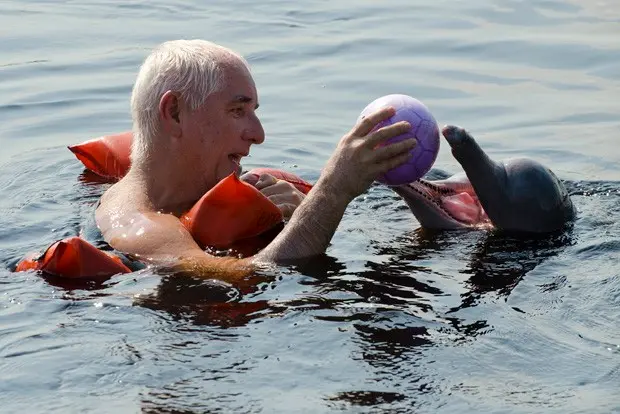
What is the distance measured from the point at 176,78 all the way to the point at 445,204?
1.81 metres

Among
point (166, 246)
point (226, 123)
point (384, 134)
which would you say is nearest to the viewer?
point (384, 134)

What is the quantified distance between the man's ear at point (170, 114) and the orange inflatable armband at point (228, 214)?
51cm

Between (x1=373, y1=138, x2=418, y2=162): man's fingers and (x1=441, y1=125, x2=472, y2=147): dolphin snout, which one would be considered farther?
(x1=441, y1=125, x2=472, y2=147): dolphin snout

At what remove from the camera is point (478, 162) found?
742 centimetres

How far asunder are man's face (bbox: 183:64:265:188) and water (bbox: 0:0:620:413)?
0.82 m

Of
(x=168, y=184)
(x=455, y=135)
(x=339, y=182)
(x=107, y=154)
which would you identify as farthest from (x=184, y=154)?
(x=107, y=154)

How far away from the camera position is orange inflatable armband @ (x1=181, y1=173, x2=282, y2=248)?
7.39m

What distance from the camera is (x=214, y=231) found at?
750 cm

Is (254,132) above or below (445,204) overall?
above

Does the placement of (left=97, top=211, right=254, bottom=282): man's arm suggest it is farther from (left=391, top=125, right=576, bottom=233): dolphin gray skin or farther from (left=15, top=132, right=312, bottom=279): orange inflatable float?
(left=391, top=125, right=576, bottom=233): dolphin gray skin

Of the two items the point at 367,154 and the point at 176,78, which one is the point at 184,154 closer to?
the point at 176,78

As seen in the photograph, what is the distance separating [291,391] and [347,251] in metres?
2.17

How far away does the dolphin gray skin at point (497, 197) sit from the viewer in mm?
7457

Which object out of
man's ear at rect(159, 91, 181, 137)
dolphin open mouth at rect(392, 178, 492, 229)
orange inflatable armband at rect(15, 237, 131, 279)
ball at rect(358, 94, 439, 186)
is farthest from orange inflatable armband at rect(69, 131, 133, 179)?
ball at rect(358, 94, 439, 186)
